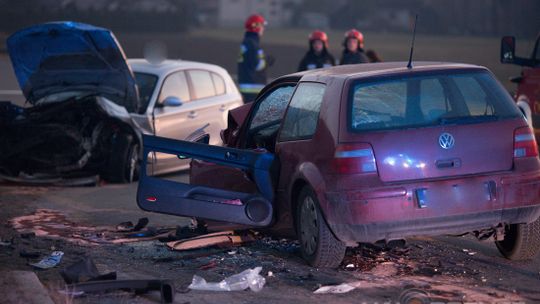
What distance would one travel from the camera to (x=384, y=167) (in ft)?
24.1

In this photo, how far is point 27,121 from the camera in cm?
1299

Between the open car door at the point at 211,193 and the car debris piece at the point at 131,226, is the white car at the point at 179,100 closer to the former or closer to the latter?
the car debris piece at the point at 131,226

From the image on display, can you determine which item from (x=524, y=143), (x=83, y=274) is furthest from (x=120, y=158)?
(x=524, y=143)

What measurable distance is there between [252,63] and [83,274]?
10369 millimetres

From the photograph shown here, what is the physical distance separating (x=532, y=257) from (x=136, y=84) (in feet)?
23.5

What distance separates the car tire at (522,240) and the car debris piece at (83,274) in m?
3.00

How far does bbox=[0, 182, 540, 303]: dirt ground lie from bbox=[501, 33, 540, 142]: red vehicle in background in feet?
16.1

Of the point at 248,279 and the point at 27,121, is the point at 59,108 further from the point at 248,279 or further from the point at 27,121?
the point at 248,279

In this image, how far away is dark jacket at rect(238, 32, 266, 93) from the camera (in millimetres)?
17281

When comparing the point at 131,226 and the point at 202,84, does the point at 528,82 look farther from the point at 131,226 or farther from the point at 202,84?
the point at 131,226

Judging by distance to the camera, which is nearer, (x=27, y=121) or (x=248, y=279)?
(x=248, y=279)

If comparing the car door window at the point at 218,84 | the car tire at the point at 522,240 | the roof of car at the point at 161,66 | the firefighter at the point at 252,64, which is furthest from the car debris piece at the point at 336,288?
the firefighter at the point at 252,64

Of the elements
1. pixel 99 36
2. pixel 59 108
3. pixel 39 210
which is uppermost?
pixel 99 36

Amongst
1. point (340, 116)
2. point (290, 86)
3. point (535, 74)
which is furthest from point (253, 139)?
point (535, 74)
